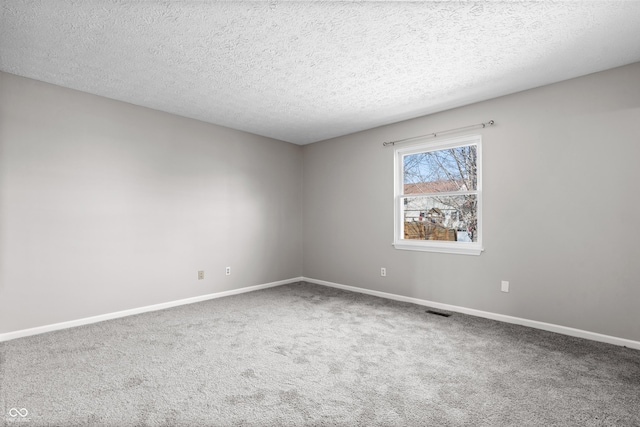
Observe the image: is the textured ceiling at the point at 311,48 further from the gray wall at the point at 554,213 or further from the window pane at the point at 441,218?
the window pane at the point at 441,218

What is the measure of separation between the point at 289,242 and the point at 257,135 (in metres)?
1.86

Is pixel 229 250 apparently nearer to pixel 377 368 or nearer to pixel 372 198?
pixel 372 198

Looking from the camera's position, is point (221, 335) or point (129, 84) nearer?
point (221, 335)

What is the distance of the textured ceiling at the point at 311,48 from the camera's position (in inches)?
80.6

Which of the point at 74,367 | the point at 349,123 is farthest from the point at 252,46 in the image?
the point at 74,367

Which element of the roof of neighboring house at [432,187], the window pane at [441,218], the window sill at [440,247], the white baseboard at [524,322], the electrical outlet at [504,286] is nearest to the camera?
the white baseboard at [524,322]

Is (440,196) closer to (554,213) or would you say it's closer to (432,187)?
(432,187)

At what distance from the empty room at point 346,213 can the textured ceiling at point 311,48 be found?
0.02m

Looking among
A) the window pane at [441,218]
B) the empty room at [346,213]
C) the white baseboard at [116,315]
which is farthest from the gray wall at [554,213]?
the white baseboard at [116,315]

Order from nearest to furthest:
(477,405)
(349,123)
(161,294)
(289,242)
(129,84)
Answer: (477,405)
(129,84)
(161,294)
(349,123)
(289,242)

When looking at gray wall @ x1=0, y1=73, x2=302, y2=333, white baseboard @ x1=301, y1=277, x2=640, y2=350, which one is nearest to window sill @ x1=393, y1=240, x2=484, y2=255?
white baseboard @ x1=301, y1=277, x2=640, y2=350

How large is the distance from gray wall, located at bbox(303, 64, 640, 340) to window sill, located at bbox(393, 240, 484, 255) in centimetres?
7

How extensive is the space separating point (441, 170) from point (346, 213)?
5.13 ft

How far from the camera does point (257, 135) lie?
506cm
